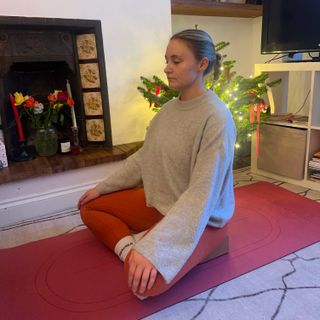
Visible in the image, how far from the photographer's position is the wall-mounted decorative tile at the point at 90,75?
7.17 feet

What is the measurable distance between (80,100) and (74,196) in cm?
68

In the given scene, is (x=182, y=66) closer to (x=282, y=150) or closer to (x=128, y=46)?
(x=128, y=46)

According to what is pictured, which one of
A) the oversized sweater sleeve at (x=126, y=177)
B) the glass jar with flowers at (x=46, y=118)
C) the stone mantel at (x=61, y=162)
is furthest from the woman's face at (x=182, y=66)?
the glass jar with flowers at (x=46, y=118)

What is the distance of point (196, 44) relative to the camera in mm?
1155

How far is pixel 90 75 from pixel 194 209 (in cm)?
149

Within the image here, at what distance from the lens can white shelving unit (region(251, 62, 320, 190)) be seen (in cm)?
212

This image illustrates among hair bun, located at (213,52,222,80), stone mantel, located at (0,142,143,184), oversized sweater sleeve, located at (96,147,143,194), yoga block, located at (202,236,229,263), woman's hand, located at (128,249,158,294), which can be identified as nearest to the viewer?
woman's hand, located at (128,249,158,294)

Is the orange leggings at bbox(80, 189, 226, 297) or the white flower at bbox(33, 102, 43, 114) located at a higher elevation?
the white flower at bbox(33, 102, 43, 114)

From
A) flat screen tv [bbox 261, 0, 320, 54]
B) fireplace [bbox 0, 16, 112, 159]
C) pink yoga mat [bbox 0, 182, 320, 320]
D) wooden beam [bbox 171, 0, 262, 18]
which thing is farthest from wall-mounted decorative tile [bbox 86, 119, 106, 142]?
flat screen tv [bbox 261, 0, 320, 54]

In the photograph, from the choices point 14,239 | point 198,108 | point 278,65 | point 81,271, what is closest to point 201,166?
point 198,108

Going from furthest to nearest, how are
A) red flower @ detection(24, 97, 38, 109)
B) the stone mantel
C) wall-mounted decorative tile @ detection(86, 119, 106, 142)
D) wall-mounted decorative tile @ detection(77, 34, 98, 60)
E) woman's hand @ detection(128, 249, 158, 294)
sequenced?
wall-mounted decorative tile @ detection(86, 119, 106, 142)
wall-mounted decorative tile @ detection(77, 34, 98, 60)
red flower @ detection(24, 97, 38, 109)
the stone mantel
woman's hand @ detection(128, 249, 158, 294)

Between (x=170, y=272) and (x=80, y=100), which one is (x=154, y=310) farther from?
(x=80, y=100)

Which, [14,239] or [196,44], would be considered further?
[14,239]

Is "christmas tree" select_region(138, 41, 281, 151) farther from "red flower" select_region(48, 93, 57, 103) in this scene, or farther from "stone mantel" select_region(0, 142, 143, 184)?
"red flower" select_region(48, 93, 57, 103)
